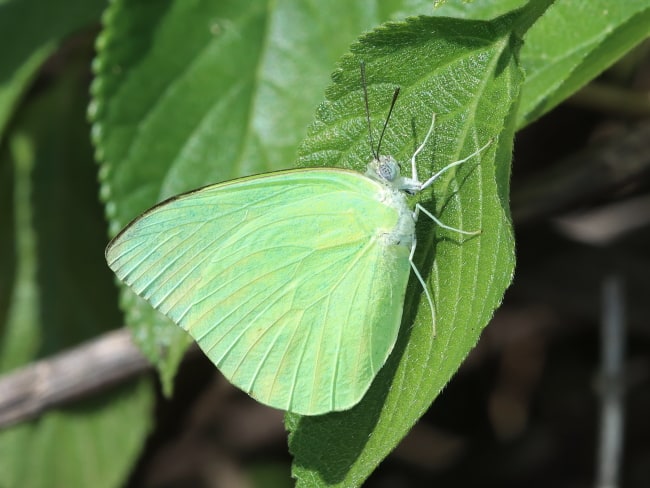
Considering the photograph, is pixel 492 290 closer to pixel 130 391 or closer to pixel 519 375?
pixel 130 391

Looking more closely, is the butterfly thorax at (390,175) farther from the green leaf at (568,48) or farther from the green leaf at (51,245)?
the green leaf at (51,245)

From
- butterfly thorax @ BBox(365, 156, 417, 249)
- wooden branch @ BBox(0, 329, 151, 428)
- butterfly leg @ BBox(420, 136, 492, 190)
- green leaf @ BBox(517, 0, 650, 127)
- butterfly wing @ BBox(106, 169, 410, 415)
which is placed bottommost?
wooden branch @ BBox(0, 329, 151, 428)

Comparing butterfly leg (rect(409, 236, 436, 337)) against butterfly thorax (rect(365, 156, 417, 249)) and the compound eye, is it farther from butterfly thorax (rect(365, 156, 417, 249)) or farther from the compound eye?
the compound eye

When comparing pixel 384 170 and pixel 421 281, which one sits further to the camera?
pixel 384 170

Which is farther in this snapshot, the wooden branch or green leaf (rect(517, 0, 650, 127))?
the wooden branch

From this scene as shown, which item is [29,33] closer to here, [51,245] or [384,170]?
[51,245]

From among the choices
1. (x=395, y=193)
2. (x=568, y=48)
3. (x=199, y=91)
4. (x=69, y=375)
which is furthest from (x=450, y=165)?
(x=69, y=375)

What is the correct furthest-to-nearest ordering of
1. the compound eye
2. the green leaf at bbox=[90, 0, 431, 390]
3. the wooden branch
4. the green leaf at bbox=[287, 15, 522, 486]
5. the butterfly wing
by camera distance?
the wooden branch → the green leaf at bbox=[90, 0, 431, 390] → the butterfly wing → the compound eye → the green leaf at bbox=[287, 15, 522, 486]

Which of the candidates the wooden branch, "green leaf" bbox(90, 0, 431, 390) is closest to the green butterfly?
"green leaf" bbox(90, 0, 431, 390)
